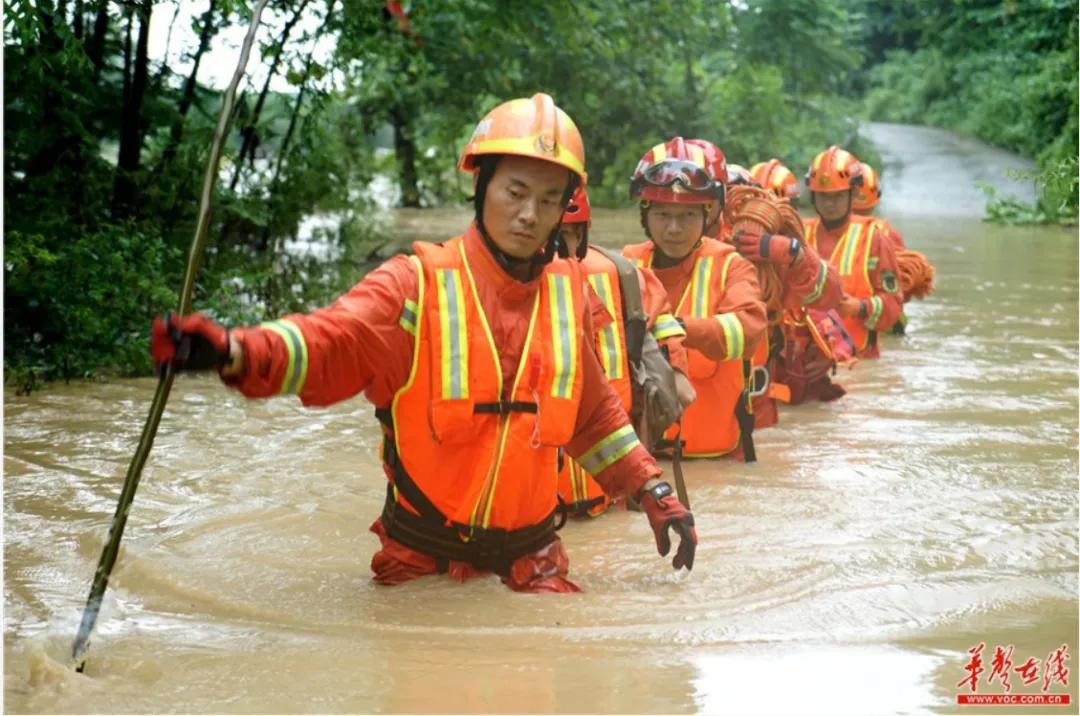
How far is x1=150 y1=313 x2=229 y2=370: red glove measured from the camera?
3.82 m

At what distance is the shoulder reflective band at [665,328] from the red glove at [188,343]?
3.07m

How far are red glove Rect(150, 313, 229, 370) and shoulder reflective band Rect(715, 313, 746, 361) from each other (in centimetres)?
403

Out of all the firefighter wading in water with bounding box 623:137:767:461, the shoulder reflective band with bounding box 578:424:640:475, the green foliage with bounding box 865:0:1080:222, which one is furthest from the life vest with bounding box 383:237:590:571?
the green foliage with bounding box 865:0:1080:222

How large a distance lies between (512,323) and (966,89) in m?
39.5

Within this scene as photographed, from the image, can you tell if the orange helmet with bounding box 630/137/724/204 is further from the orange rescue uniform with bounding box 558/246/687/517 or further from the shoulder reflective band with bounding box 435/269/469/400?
the shoulder reflective band with bounding box 435/269/469/400

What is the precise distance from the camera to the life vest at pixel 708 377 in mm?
7949

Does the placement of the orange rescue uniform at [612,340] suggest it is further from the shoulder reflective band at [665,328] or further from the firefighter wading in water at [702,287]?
the firefighter wading in water at [702,287]

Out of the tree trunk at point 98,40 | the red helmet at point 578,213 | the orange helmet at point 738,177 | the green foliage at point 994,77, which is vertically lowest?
the red helmet at point 578,213

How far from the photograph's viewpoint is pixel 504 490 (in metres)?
4.85

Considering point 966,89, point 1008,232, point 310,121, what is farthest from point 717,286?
point 966,89

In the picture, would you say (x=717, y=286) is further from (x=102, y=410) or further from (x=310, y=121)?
(x=310, y=121)

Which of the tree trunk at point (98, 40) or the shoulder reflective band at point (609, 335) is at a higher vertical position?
the tree trunk at point (98, 40)

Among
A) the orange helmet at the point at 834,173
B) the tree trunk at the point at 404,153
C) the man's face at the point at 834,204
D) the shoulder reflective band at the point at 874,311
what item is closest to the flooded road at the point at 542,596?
the shoulder reflective band at the point at 874,311

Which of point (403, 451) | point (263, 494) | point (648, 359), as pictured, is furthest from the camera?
point (263, 494)
